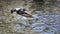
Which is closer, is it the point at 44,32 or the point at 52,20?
the point at 44,32

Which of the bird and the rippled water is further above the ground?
the bird

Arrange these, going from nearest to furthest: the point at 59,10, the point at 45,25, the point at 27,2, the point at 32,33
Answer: the point at 32,33 < the point at 45,25 < the point at 59,10 < the point at 27,2

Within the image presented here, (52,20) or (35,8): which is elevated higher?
(35,8)

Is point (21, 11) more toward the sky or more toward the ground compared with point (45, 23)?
more toward the sky

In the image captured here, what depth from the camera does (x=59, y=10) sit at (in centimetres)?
369

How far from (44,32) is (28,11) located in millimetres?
885

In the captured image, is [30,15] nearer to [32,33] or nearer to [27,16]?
[27,16]

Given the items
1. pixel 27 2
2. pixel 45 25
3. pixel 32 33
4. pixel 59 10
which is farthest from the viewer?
pixel 27 2

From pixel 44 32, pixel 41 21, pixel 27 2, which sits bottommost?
pixel 44 32

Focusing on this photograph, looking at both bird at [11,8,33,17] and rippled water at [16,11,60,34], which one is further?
bird at [11,8,33,17]

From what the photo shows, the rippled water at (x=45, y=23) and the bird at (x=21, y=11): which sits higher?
the bird at (x=21, y=11)

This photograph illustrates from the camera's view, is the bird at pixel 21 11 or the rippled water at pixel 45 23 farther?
the bird at pixel 21 11

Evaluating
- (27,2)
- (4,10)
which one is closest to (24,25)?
(4,10)

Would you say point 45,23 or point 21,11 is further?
point 21,11
